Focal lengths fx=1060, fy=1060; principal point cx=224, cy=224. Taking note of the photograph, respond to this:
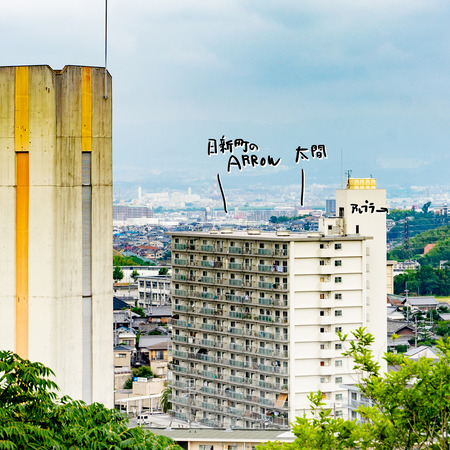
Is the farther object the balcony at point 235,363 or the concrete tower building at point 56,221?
the balcony at point 235,363

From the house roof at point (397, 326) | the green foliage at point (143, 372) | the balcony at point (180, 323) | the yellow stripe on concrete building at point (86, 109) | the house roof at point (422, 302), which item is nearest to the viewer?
the yellow stripe on concrete building at point (86, 109)

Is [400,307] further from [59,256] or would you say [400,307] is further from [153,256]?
[153,256]

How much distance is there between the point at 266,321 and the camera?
20.2 meters

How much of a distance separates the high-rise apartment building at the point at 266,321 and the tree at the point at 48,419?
13.7 m

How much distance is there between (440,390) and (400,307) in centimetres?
3873

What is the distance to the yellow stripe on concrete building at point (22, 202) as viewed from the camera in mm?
6125

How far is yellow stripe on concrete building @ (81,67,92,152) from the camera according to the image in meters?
6.25

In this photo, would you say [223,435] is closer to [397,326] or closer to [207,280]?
[207,280]

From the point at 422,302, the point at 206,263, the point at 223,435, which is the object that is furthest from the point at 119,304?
the point at 223,435

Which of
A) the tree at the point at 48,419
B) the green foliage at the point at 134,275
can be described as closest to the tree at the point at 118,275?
the green foliage at the point at 134,275

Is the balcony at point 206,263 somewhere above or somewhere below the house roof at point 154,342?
above

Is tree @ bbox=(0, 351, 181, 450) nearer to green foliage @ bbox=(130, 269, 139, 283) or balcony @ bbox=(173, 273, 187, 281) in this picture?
balcony @ bbox=(173, 273, 187, 281)

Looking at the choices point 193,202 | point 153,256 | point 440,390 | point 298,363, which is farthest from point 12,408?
point 193,202

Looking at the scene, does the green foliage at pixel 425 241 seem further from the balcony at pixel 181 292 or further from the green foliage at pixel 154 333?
the balcony at pixel 181 292
